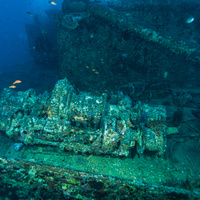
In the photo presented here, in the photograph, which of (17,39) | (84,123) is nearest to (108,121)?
(84,123)

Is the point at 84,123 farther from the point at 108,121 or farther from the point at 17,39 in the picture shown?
the point at 17,39

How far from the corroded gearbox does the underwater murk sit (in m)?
0.02

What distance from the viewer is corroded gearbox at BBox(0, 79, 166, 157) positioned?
302cm

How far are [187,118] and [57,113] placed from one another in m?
3.91

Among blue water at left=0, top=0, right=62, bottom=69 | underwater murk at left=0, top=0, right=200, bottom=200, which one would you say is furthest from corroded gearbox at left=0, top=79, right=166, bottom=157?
blue water at left=0, top=0, right=62, bottom=69

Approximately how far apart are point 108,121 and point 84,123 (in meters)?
0.73

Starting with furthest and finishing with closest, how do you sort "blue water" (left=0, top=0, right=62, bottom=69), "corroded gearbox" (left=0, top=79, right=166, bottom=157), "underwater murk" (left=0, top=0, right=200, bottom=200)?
1. "blue water" (left=0, top=0, right=62, bottom=69)
2. "corroded gearbox" (left=0, top=79, right=166, bottom=157)
3. "underwater murk" (left=0, top=0, right=200, bottom=200)

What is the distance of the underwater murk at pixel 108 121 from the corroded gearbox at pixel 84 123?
0.02 m

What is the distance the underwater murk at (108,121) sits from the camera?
254 centimetres

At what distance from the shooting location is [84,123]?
3.50m

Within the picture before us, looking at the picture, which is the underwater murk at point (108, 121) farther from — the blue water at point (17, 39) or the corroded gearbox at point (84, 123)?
the blue water at point (17, 39)

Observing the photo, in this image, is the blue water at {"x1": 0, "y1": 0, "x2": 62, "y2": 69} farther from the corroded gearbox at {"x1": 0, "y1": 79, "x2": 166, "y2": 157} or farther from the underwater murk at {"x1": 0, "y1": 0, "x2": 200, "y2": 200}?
the corroded gearbox at {"x1": 0, "y1": 79, "x2": 166, "y2": 157}

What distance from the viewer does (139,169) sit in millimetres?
2850

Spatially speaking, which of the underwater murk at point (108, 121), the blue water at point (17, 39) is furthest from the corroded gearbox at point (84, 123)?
the blue water at point (17, 39)
